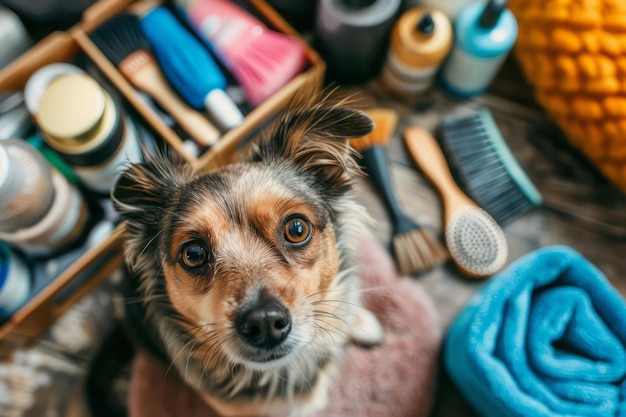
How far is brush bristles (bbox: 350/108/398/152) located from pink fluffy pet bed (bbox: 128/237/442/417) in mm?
268

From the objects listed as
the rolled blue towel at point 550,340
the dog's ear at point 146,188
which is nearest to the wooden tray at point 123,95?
the dog's ear at point 146,188

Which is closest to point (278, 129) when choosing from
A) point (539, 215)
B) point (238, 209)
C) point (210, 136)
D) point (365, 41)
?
point (238, 209)

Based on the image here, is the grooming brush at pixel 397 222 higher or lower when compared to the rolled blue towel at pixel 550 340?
higher

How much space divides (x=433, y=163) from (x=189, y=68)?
2.38 feet

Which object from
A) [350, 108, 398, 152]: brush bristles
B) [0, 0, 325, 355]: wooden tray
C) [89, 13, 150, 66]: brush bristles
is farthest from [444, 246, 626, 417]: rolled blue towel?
[89, 13, 150, 66]: brush bristles

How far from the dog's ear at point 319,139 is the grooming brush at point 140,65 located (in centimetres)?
37

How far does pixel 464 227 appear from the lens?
1.37m

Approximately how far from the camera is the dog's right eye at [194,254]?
0.96 metres

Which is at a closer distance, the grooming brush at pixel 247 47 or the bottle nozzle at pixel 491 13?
the bottle nozzle at pixel 491 13

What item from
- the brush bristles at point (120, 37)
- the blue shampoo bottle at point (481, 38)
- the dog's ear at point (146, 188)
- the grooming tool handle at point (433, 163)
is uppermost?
the brush bristles at point (120, 37)

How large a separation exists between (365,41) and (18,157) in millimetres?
897

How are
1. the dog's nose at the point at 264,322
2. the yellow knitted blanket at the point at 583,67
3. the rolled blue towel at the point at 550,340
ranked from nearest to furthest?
the dog's nose at the point at 264,322 → the rolled blue towel at the point at 550,340 → the yellow knitted blanket at the point at 583,67

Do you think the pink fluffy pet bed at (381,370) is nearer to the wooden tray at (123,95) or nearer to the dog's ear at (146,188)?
the wooden tray at (123,95)

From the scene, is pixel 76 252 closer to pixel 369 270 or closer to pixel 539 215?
pixel 369 270
